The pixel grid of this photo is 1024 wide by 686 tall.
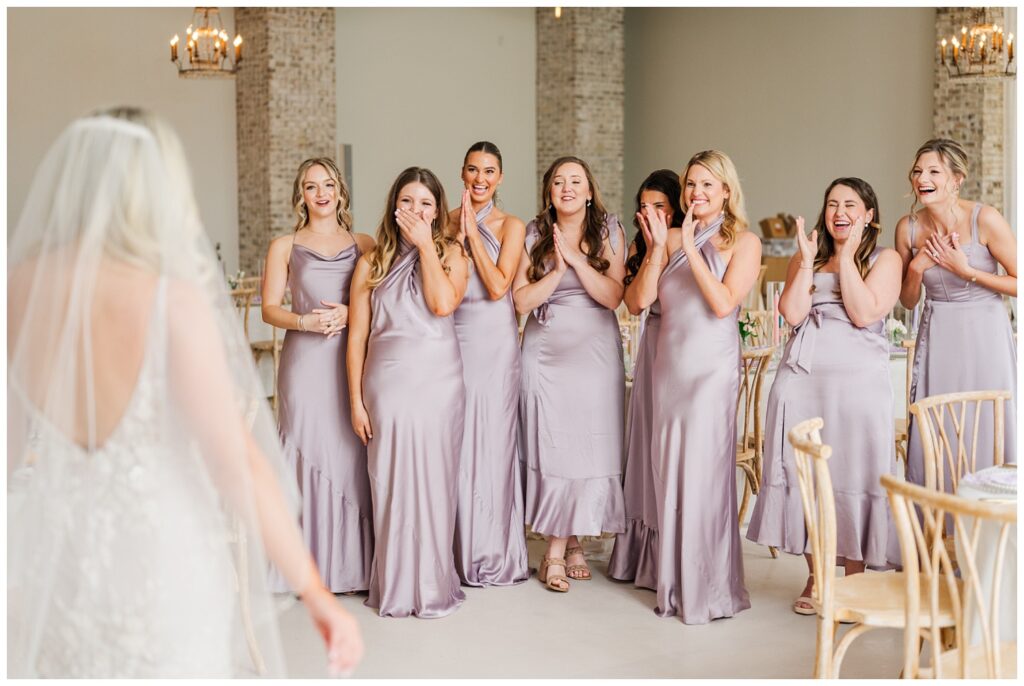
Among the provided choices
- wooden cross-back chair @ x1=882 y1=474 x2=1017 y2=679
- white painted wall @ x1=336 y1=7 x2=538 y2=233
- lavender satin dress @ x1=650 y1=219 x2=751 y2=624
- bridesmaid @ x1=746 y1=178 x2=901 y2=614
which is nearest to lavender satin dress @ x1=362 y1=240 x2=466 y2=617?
lavender satin dress @ x1=650 y1=219 x2=751 y2=624

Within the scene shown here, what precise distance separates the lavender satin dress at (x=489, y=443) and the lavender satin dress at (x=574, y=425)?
11cm

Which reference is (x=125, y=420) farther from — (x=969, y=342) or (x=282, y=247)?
(x=969, y=342)

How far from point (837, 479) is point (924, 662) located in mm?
762

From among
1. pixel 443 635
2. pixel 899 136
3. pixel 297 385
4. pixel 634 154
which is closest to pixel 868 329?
pixel 443 635

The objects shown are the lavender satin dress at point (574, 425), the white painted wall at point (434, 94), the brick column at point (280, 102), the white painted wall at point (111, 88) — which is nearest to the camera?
the lavender satin dress at point (574, 425)

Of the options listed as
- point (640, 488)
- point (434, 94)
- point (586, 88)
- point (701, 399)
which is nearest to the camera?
point (701, 399)

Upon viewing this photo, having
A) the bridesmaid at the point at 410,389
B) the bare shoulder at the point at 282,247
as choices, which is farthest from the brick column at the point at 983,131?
the bare shoulder at the point at 282,247

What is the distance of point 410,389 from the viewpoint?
4277mm

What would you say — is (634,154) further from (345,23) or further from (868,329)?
(868,329)

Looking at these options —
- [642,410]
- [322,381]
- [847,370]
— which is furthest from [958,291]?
[322,381]

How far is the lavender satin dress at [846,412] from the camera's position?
4223mm

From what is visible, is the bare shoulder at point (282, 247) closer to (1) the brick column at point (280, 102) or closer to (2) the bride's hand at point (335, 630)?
(2) the bride's hand at point (335, 630)

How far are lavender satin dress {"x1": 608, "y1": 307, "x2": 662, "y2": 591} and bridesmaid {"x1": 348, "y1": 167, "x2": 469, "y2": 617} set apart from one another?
770 millimetres

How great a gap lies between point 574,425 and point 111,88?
337 inches
